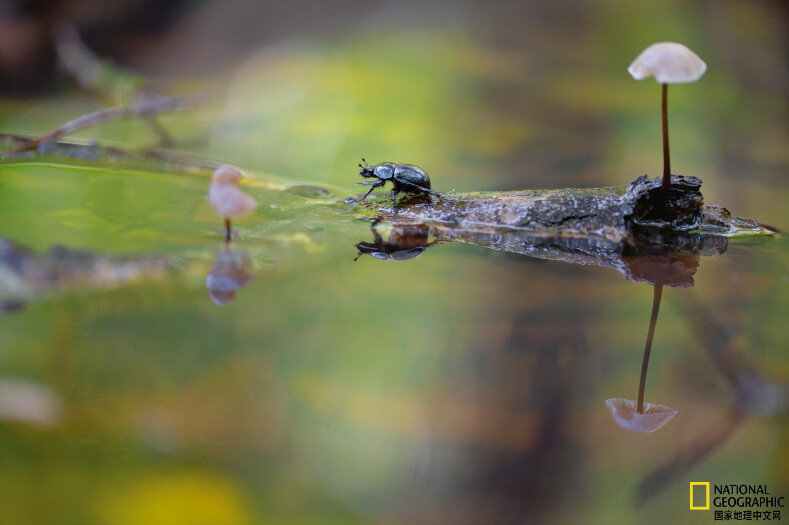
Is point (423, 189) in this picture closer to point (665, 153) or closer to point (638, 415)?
point (665, 153)

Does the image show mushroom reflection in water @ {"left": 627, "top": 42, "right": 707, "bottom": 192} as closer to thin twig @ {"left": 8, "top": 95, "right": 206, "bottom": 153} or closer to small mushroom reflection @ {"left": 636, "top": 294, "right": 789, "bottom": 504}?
small mushroom reflection @ {"left": 636, "top": 294, "right": 789, "bottom": 504}

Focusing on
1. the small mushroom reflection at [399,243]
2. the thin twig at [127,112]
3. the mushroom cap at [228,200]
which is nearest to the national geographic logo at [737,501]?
the small mushroom reflection at [399,243]

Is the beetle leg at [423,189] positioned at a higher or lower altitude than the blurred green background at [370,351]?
higher

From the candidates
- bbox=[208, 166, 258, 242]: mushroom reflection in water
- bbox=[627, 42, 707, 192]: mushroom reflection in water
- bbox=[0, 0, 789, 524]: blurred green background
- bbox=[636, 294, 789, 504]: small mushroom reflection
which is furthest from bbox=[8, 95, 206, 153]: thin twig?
bbox=[636, 294, 789, 504]: small mushroom reflection

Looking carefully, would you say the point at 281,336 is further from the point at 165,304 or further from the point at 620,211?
the point at 620,211

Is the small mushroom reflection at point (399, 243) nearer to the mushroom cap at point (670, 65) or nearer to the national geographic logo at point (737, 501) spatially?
the mushroom cap at point (670, 65)

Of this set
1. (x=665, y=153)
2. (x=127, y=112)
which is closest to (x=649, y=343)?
(x=665, y=153)

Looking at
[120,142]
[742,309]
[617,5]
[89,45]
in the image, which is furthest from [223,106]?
[742,309]
